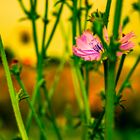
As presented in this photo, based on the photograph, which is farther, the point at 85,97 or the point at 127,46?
the point at 85,97

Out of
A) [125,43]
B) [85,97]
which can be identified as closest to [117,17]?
[125,43]

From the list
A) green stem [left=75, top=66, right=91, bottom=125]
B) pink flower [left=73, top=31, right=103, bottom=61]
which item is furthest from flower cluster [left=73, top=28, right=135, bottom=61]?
green stem [left=75, top=66, right=91, bottom=125]

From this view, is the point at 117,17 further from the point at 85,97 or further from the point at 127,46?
the point at 85,97

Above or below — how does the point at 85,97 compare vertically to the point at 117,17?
below

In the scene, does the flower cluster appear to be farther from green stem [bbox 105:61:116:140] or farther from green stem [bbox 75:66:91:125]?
green stem [bbox 75:66:91:125]

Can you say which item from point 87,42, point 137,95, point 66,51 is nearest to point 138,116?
point 137,95

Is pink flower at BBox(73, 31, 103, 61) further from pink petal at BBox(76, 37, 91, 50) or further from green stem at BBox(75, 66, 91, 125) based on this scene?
green stem at BBox(75, 66, 91, 125)

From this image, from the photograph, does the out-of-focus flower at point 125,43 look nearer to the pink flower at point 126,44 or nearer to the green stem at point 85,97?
the pink flower at point 126,44

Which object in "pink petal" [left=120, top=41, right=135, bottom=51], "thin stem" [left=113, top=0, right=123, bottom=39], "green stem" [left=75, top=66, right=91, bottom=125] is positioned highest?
"thin stem" [left=113, top=0, right=123, bottom=39]

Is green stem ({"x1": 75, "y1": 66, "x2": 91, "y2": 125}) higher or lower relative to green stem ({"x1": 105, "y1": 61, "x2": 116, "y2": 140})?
lower

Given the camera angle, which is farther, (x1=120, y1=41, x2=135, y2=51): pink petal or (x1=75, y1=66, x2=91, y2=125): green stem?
(x1=75, y1=66, x2=91, y2=125): green stem
